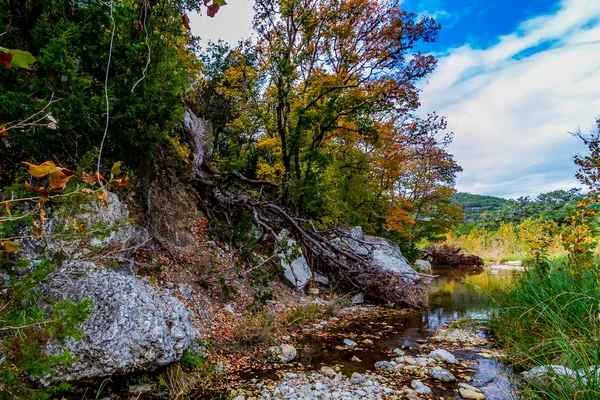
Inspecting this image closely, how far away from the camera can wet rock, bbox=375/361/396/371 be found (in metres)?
3.62

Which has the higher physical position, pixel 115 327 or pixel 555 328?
pixel 115 327

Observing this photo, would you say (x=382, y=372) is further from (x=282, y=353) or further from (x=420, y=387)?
(x=282, y=353)

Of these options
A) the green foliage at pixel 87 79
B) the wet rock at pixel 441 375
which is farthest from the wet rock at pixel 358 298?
the green foliage at pixel 87 79

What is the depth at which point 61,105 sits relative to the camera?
294 centimetres

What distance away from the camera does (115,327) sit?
2.62 meters

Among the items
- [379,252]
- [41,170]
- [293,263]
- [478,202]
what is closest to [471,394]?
[41,170]

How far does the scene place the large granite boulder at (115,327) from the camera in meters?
2.46

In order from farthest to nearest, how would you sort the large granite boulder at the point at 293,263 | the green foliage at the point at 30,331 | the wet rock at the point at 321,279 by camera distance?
the wet rock at the point at 321,279 → the large granite boulder at the point at 293,263 → the green foliage at the point at 30,331

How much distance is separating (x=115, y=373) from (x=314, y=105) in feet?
23.9

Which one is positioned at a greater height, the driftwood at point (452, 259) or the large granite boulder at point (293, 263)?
the large granite boulder at point (293, 263)

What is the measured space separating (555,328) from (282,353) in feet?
9.49

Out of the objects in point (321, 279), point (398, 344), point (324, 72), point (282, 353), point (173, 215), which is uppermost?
point (324, 72)

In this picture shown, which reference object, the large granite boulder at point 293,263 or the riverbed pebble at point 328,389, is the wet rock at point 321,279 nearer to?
the large granite boulder at point 293,263

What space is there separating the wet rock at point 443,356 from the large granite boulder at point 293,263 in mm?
2883
